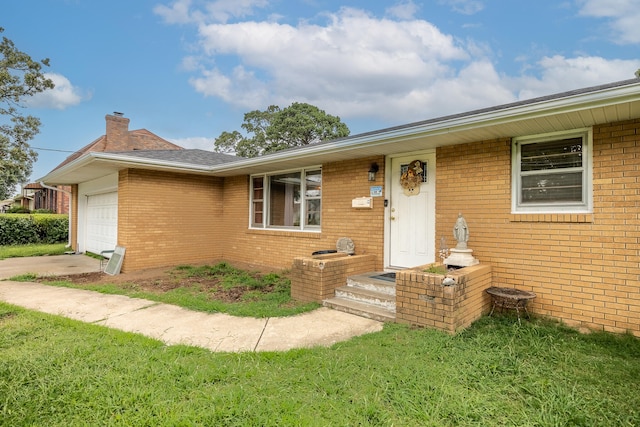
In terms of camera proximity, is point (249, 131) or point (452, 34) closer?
point (452, 34)

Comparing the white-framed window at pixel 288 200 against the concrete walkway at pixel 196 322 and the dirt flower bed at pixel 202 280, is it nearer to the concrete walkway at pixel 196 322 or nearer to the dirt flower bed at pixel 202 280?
the dirt flower bed at pixel 202 280

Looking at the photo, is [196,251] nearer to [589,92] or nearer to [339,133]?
[589,92]

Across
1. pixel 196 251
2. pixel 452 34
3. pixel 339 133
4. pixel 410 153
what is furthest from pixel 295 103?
pixel 410 153

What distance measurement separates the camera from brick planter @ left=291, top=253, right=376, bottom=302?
515 centimetres

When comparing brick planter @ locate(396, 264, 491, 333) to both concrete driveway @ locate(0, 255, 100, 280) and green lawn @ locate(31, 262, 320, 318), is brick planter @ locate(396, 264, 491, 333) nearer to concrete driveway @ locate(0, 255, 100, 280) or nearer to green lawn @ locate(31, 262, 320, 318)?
green lawn @ locate(31, 262, 320, 318)

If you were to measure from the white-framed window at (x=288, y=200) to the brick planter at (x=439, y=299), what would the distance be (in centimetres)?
363

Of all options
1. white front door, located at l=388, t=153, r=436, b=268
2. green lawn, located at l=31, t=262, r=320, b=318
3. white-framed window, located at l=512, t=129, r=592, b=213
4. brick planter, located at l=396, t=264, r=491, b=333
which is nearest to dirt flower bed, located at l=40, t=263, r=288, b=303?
green lawn, located at l=31, t=262, r=320, b=318

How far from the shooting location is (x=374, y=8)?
8820 mm

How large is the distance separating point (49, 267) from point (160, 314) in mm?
6723

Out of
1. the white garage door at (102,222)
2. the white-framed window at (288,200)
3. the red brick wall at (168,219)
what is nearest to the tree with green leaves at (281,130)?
the white garage door at (102,222)

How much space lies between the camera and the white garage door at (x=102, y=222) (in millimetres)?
9750

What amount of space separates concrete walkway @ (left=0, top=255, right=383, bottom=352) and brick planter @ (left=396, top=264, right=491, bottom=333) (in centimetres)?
49

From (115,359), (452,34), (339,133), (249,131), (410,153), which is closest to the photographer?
(115,359)

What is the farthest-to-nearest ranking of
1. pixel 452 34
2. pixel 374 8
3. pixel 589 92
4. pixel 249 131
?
pixel 249 131, pixel 452 34, pixel 374 8, pixel 589 92
